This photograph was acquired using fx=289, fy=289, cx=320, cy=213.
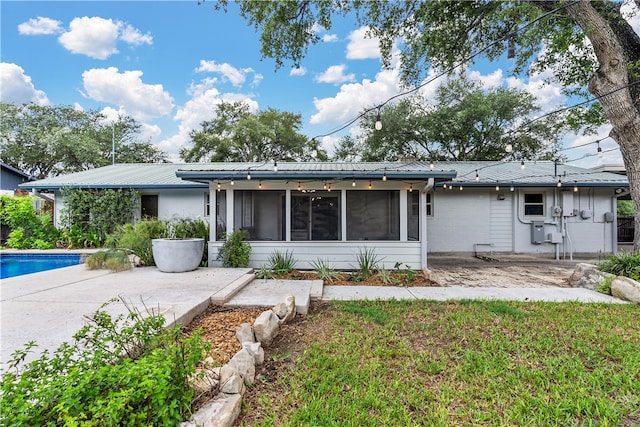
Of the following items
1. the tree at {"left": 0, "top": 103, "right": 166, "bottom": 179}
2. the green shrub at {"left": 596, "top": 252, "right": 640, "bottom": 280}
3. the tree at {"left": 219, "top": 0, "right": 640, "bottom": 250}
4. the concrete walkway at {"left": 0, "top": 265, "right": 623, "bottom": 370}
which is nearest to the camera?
the concrete walkway at {"left": 0, "top": 265, "right": 623, "bottom": 370}

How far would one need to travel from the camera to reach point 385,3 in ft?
25.8

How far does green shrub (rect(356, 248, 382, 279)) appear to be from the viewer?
20.5 ft

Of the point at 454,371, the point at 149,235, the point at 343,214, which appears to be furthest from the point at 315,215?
the point at 454,371

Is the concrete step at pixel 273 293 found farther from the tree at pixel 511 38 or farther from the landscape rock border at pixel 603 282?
the tree at pixel 511 38

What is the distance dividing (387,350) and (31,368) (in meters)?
2.63

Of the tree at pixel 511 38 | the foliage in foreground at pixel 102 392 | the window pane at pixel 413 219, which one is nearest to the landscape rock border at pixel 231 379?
the foliage in foreground at pixel 102 392

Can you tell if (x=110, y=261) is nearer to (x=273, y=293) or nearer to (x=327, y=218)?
(x=273, y=293)

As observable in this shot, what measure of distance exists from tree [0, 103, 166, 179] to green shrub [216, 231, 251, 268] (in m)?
17.9

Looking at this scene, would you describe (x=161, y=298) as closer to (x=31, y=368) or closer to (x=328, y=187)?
(x=31, y=368)

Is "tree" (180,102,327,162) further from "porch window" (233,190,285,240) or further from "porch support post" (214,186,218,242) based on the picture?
"porch support post" (214,186,218,242)

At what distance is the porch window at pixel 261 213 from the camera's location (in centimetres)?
681

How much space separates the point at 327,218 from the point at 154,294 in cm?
380

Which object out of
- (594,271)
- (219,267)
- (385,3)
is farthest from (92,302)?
(385,3)

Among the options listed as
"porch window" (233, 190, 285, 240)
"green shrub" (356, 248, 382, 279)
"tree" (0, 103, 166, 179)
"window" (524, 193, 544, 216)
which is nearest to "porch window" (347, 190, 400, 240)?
"green shrub" (356, 248, 382, 279)
